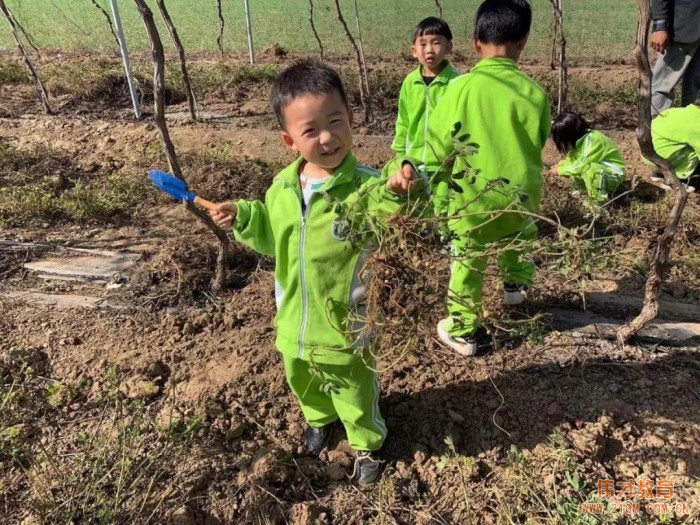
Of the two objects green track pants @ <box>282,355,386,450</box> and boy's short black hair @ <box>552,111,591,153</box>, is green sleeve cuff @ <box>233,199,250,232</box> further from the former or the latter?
boy's short black hair @ <box>552,111,591,153</box>

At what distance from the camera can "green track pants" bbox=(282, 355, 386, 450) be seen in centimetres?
162

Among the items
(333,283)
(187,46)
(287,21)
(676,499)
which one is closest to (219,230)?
(333,283)

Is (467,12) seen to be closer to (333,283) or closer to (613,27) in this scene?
(613,27)

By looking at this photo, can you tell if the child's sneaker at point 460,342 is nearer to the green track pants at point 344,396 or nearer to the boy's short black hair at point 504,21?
the green track pants at point 344,396

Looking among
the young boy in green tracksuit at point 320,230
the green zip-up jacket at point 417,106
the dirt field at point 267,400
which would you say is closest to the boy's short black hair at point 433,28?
the green zip-up jacket at point 417,106

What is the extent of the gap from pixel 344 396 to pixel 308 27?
26.0 ft

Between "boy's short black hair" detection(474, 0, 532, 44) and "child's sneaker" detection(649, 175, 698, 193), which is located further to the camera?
"child's sneaker" detection(649, 175, 698, 193)

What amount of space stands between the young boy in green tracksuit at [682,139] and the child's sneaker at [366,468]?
3.08m

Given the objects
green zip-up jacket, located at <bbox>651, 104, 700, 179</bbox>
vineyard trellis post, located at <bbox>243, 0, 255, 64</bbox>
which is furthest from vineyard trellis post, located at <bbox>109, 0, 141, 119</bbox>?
green zip-up jacket, located at <bbox>651, 104, 700, 179</bbox>

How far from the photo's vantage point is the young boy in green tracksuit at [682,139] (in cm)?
348

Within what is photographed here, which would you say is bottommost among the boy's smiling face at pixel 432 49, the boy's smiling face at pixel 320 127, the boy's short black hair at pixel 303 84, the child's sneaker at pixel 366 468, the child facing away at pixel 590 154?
the child's sneaker at pixel 366 468

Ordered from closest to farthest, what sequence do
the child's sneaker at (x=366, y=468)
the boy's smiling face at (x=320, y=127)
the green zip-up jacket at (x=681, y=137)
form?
1. the boy's smiling face at (x=320, y=127)
2. the child's sneaker at (x=366, y=468)
3. the green zip-up jacket at (x=681, y=137)

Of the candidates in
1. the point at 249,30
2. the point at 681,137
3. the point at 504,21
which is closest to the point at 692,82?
the point at 681,137

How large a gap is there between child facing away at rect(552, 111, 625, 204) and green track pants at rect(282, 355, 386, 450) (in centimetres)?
237
